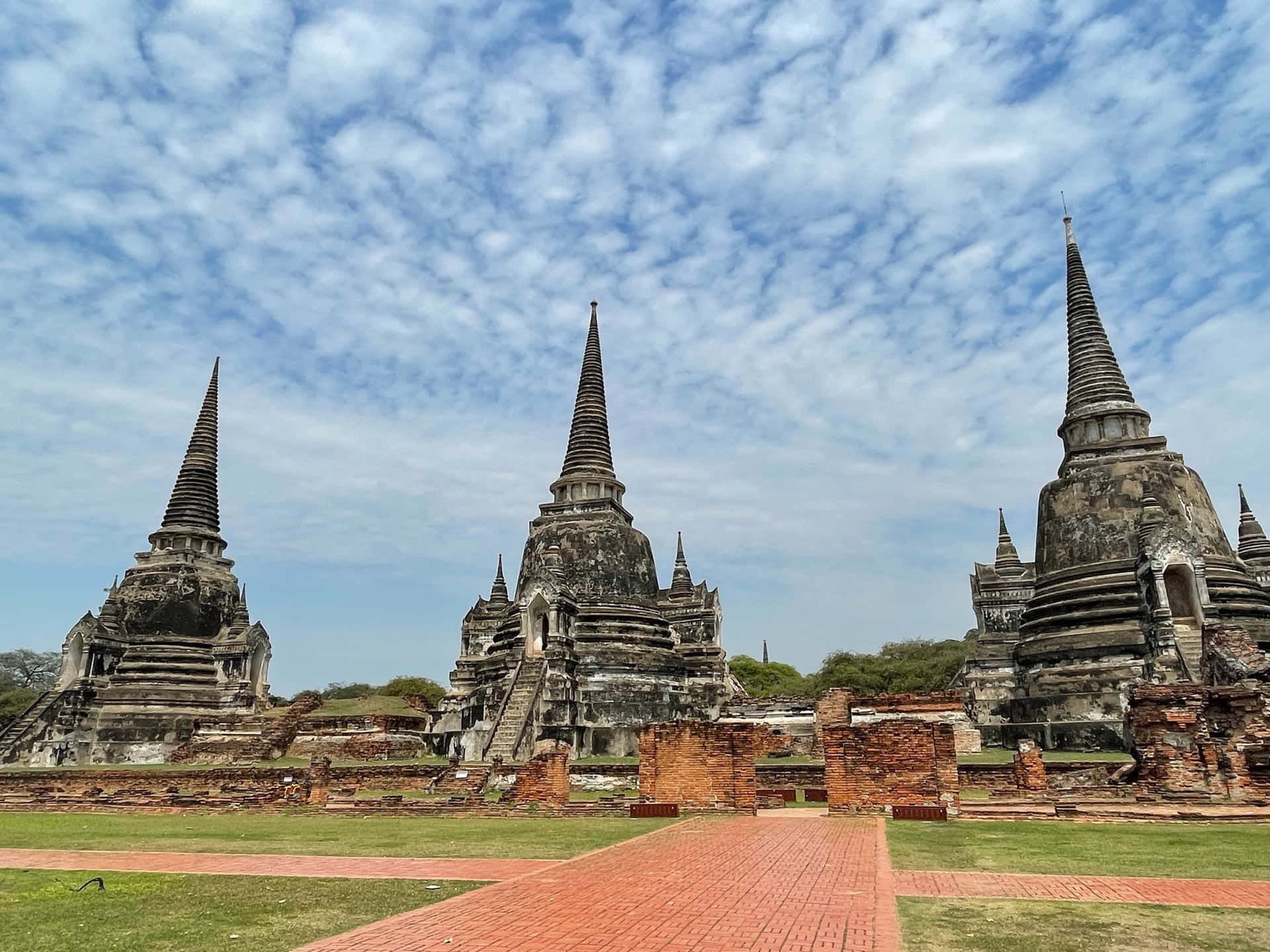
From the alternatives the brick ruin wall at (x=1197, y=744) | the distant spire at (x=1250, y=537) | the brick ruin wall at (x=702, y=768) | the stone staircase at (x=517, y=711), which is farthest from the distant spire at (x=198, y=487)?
the distant spire at (x=1250, y=537)

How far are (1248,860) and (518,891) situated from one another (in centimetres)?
693

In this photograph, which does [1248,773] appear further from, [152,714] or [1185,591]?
[152,714]

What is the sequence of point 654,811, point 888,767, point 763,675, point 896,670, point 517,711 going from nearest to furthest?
point 888,767
point 654,811
point 517,711
point 896,670
point 763,675

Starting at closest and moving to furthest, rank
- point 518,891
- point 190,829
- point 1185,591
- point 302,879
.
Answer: point 518,891 → point 302,879 → point 190,829 → point 1185,591

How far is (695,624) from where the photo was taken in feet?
115

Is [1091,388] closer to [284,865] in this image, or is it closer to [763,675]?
[284,865]

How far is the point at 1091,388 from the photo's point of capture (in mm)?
29047

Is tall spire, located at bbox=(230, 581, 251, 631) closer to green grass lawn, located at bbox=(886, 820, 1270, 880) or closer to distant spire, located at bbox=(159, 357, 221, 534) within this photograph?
distant spire, located at bbox=(159, 357, 221, 534)

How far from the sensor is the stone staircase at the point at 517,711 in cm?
2480

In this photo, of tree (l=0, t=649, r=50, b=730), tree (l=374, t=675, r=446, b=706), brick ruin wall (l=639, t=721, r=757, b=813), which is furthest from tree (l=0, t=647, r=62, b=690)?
brick ruin wall (l=639, t=721, r=757, b=813)

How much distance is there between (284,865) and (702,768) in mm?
7280

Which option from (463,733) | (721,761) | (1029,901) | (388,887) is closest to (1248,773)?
(721,761)

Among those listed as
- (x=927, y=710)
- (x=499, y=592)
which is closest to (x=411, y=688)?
(x=499, y=592)

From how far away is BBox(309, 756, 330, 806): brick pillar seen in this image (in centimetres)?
1641
